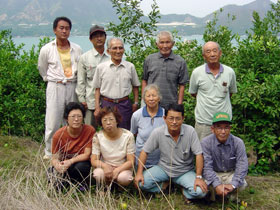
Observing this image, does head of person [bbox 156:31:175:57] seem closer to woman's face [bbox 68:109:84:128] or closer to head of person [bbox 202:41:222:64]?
head of person [bbox 202:41:222:64]

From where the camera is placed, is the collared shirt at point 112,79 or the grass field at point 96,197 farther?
the collared shirt at point 112,79

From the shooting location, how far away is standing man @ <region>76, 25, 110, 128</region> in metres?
5.16

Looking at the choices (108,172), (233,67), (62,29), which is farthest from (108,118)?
(233,67)

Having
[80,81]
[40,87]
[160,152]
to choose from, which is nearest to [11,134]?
[40,87]

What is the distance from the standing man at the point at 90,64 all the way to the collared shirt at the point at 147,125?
1.00m

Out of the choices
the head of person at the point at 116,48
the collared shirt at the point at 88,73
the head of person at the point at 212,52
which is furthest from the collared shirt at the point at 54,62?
the head of person at the point at 212,52

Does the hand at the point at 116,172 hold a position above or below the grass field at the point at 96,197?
above

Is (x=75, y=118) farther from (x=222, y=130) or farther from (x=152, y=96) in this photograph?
(x=222, y=130)

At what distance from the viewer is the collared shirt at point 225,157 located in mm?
4074

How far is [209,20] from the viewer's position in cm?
670

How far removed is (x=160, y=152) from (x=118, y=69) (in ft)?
4.35

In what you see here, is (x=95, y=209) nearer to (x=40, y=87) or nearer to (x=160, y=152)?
(x=160, y=152)

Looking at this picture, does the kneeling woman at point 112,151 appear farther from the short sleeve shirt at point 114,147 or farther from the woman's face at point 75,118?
the woman's face at point 75,118

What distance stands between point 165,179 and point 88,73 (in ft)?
6.40
